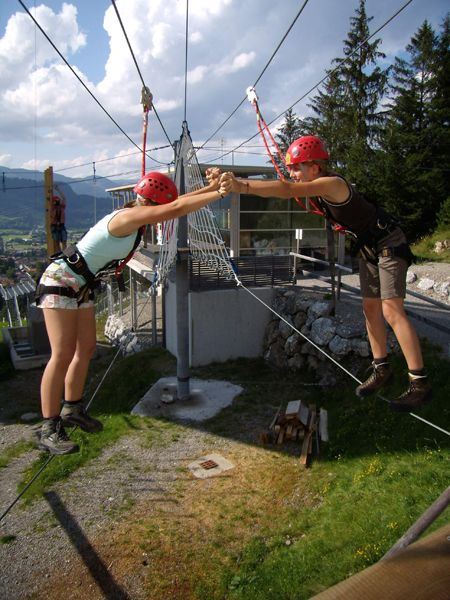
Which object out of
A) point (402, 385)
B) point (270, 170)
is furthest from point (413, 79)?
point (402, 385)

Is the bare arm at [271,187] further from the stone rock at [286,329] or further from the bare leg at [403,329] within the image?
the stone rock at [286,329]

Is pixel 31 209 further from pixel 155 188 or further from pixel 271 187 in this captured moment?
pixel 271 187

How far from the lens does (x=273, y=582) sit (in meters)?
4.91

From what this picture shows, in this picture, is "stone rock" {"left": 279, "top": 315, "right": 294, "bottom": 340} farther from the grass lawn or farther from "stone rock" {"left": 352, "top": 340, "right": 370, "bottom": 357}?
the grass lawn

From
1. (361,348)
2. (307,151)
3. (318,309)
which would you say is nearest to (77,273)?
(307,151)

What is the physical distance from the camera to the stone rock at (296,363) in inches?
431

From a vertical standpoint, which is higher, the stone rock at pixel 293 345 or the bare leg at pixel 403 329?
the bare leg at pixel 403 329

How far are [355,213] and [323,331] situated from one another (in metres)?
7.51

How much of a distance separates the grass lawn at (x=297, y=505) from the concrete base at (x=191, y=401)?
32.2 inches

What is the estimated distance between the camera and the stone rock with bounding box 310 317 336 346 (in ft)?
32.8

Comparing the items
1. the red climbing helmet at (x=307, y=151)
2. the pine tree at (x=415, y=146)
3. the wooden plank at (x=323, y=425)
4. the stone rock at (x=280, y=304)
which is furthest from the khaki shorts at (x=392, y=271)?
the pine tree at (x=415, y=146)

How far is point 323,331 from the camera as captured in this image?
402 inches

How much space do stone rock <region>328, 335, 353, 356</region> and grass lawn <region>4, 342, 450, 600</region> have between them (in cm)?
98

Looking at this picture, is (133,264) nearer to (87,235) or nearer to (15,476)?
(15,476)
